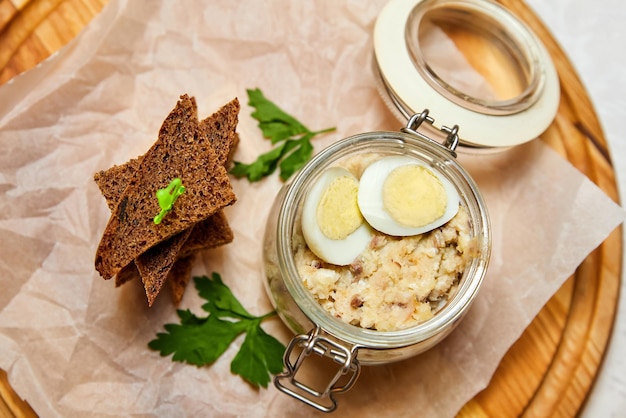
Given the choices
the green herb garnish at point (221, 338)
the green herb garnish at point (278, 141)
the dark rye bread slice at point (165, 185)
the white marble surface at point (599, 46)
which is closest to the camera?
the dark rye bread slice at point (165, 185)

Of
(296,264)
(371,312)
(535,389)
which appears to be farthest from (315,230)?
(535,389)

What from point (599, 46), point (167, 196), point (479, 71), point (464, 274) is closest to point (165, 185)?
point (167, 196)

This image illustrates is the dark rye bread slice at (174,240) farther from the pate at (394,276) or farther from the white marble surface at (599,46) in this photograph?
the white marble surface at (599,46)

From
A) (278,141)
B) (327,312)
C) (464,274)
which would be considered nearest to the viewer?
(327,312)

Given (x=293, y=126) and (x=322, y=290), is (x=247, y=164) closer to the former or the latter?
(x=293, y=126)

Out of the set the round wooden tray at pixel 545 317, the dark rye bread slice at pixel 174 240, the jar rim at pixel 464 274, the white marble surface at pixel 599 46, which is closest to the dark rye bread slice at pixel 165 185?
the dark rye bread slice at pixel 174 240

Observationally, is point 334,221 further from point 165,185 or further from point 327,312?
point 165,185
